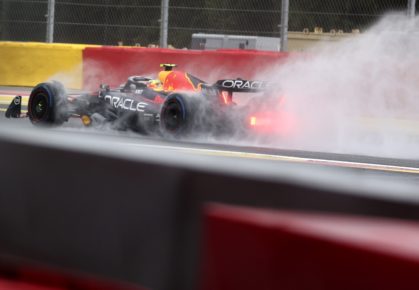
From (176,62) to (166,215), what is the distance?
13.4 meters

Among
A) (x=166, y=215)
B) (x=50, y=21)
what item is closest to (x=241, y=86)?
(x=166, y=215)

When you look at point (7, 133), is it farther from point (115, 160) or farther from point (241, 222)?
point (241, 222)

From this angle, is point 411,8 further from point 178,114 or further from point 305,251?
point 305,251

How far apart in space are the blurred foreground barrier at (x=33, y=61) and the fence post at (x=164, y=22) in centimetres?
197

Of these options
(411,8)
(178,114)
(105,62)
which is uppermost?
(411,8)

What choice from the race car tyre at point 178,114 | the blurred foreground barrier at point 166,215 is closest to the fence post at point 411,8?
the race car tyre at point 178,114

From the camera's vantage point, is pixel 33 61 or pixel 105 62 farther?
pixel 33 61

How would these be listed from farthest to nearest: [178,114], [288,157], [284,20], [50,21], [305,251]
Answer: [50,21]
[284,20]
[178,114]
[288,157]
[305,251]

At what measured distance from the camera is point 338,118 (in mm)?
10828

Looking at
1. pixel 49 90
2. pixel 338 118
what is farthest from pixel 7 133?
pixel 338 118

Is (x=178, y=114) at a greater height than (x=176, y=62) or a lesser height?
lesser

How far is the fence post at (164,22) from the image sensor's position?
15602mm

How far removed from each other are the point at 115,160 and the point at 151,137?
7663 millimetres

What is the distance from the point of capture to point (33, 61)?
1720 centimetres
